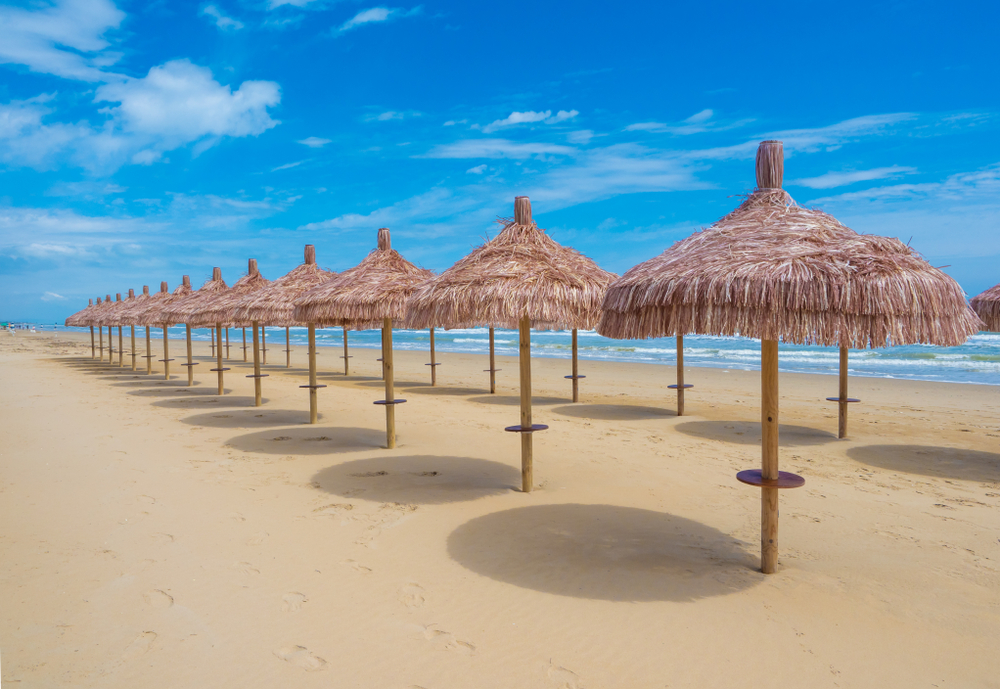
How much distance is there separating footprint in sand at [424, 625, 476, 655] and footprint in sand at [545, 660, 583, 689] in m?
0.45

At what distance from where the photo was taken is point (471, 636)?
3.42 metres

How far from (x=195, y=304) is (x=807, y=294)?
13.7m

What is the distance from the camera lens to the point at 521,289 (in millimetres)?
5152

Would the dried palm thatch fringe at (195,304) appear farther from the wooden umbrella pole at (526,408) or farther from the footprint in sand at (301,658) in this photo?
the footprint in sand at (301,658)

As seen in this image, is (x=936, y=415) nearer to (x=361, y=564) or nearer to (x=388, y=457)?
(x=388, y=457)

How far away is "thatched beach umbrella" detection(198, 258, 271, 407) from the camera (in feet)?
37.1

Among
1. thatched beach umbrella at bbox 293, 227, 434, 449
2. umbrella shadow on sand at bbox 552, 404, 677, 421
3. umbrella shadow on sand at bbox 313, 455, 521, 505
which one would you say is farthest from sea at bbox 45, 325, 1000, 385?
umbrella shadow on sand at bbox 313, 455, 521, 505

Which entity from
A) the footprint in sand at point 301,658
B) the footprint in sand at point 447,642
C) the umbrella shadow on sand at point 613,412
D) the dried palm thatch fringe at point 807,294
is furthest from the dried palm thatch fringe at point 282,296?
the dried palm thatch fringe at point 807,294

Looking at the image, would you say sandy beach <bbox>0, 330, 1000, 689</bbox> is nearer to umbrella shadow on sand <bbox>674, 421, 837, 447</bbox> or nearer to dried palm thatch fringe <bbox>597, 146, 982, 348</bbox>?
umbrella shadow on sand <bbox>674, 421, 837, 447</bbox>

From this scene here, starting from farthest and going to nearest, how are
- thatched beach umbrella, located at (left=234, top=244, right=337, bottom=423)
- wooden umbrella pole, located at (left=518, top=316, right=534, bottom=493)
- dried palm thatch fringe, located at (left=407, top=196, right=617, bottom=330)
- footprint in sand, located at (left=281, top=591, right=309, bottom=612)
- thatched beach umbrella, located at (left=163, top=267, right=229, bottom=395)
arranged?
thatched beach umbrella, located at (left=163, top=267, right=229, bottom=395) → thatched beach umbrella, located at (left=234, top=244, right=337, bottom=423) → wooden umbrella pole, located at (left=518, top=316, right=534, bottom=493) → dried palm thatch fringe, located at (left=407, top=196, right=617, bottom=330) → footprint in sand, located at (left=281, top=591, right=309, bottom=612)

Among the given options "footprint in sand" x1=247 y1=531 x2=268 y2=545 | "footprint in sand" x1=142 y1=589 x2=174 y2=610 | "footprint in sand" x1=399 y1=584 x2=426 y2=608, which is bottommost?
"footprint in sand" x1=399 y1=584 x2=426 y2=608

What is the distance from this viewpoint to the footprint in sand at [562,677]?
2980mm

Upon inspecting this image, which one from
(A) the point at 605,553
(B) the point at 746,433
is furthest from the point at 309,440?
(B) the point at 746,433

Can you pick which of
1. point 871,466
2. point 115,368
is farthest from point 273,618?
point 115,368
